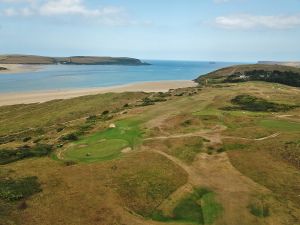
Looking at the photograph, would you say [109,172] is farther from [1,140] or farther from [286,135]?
[1,140]

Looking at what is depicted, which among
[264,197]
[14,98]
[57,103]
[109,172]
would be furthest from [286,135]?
[14,98]

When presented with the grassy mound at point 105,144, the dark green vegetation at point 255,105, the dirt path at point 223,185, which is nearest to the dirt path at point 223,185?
the dirt path at point 223,185

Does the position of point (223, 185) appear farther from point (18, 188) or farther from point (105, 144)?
point (18, 188)

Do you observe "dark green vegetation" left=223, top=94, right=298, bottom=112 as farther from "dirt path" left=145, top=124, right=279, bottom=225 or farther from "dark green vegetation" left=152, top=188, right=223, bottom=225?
"dark green vegetation" left=152, top=188, right=223, bottom=225

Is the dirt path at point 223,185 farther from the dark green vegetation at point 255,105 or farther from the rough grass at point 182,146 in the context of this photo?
the dark green vegetation at point 255,105

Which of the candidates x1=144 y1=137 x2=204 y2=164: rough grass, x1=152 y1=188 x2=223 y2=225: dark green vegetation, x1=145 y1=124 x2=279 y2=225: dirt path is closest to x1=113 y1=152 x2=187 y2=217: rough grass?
x1=145 y1=124 x2=279 y2=225: dirt path
